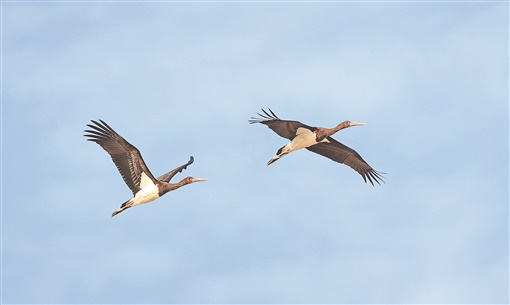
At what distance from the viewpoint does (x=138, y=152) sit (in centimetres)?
5144

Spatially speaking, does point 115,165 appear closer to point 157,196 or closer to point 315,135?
point 157,196

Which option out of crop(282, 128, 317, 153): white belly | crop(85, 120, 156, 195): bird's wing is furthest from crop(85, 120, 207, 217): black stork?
crop(282, 128, 317, 153): white belly

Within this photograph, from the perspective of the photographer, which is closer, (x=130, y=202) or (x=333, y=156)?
(x=130, y=202)

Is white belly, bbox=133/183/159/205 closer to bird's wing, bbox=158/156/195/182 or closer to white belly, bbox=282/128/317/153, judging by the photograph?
bird's wing, bbox=158/156/195/182

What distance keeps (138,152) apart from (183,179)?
2.81 meters

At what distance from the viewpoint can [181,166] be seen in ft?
192

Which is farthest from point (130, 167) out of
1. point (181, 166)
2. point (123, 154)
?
point (181, 166)

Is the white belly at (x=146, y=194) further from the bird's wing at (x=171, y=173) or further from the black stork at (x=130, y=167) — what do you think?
the bird's wing at (x=171, y=173)

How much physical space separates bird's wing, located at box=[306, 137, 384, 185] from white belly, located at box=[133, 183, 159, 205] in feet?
29.0

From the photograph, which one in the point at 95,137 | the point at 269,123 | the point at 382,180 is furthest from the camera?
the point at 382,180

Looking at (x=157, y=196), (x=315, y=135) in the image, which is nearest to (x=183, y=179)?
(x=157, y=196)

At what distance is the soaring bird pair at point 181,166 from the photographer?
51156 mm

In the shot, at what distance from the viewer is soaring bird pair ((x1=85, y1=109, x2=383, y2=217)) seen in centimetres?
5116

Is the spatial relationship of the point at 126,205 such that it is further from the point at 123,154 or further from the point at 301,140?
the point at 301,140
